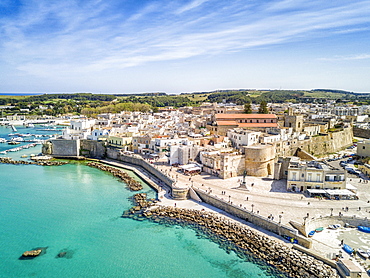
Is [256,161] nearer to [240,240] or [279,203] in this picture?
[279,203]

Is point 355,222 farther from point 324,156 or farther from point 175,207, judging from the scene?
point 324,156

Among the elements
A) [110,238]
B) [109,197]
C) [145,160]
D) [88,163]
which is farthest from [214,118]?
[110,238]

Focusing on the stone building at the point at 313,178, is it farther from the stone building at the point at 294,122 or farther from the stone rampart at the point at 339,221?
the stone building at the point at 294,122

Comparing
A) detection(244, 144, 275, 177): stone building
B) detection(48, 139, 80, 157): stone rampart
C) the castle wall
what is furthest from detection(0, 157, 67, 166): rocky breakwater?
the castle wall

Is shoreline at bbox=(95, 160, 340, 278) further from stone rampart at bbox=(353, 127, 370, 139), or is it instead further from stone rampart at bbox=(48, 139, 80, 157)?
stone rampart at bbox=(353, 127, 370, 139)

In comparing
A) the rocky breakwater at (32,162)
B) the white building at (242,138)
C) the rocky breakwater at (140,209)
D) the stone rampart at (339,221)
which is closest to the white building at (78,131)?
the rocky breakwater at (32,162)
